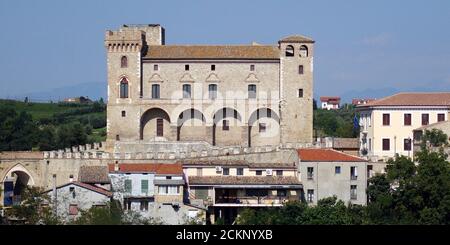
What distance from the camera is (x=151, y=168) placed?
3981cm

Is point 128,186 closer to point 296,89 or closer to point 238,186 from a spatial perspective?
point 238,186

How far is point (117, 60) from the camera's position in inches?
1805

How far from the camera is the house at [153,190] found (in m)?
36.3

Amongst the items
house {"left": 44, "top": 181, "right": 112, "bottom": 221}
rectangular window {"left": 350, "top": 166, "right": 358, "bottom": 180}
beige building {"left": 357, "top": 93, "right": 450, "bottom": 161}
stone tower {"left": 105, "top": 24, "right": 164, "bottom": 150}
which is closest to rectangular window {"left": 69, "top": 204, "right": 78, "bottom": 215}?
house {"left": 44, "top": 181, "right": 112, "bottom": 221}

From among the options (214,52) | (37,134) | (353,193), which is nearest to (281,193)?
(353,193)

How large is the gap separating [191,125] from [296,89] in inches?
200

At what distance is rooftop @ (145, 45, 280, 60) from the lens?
45656mm

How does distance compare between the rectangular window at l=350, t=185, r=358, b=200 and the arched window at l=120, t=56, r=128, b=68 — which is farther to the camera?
the arched window at l=120, t=56, r=128, b=68

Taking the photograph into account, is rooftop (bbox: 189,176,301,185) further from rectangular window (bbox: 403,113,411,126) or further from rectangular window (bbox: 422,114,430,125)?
rectangular window (bbox: 422,114,430,125)

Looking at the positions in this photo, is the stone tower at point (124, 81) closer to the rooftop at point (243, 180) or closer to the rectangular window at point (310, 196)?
the rooftop at point (243, 180)

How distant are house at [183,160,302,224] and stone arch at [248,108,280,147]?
517 centimetres

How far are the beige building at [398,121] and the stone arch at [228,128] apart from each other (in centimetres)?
573

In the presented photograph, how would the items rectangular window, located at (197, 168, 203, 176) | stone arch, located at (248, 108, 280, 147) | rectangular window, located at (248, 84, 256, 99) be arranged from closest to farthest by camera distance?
rectangular window, located at (197, 168, 203, 176)
stone arch, located at (248, 108, 280, 147)
rectangular window, located at (248, 84, 256, 99)

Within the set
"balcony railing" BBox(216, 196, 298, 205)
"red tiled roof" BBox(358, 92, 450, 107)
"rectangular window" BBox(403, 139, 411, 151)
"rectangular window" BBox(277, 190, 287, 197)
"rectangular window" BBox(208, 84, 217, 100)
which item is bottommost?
"balcony railing" BBox(216, 196, 298, 205)
